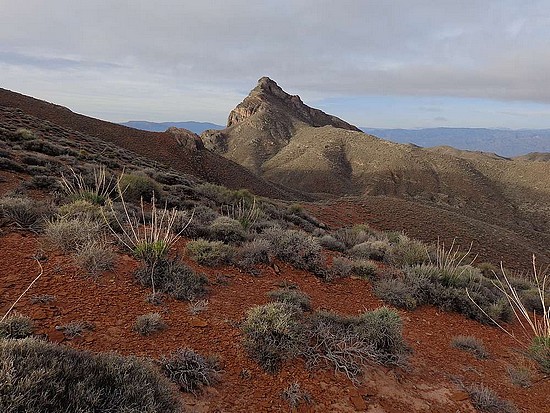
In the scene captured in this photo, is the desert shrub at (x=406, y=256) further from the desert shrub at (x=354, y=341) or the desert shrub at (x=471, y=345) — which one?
the desert shrub at (x=354, y=341)

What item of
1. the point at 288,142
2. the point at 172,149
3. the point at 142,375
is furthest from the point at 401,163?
the point at 142,375

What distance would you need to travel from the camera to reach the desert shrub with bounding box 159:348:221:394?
352 cm

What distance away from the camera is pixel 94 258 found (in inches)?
202

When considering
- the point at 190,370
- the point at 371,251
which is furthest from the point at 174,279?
the point at 371,251

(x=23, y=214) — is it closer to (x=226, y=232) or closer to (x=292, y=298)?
(x=226, y=232)

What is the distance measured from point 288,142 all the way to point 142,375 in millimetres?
89415

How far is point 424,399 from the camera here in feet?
14.0

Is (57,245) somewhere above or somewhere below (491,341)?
above

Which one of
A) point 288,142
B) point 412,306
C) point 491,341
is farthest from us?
point 288,142

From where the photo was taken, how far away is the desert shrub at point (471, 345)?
5626 mm

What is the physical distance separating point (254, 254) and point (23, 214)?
4.08 meters

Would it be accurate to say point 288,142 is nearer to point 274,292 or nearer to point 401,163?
point 401,163

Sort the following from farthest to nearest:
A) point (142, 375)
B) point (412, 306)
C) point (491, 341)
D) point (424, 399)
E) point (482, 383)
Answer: point (412, 306), point (491, 341), point (482, 383), point (424, 399), point (142, 375)

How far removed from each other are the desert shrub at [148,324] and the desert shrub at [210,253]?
211 cm
